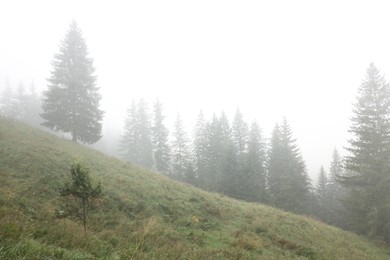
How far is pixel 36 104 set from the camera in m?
54.1

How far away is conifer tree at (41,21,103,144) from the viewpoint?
3100 cm

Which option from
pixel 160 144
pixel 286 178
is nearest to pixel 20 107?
pixel 160 144

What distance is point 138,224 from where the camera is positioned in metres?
13.0

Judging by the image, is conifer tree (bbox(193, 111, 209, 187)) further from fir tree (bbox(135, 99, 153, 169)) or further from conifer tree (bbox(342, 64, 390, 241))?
conifer tree (bbox(342, 64, 390, 241))

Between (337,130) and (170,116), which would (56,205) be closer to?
(170,116)

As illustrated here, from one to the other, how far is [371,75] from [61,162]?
28350mm

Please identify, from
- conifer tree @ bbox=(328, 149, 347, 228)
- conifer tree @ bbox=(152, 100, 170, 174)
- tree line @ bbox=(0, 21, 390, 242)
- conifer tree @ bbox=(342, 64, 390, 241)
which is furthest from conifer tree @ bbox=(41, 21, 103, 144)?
conifer tree @ bbox=(328, 149, 347, 228)

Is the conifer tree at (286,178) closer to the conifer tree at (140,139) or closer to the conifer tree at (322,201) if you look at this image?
the conifer tree at (322,201)

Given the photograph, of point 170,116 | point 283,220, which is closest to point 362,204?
point 283,220

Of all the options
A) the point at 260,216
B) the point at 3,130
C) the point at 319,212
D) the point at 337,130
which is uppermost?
the point at 337,130

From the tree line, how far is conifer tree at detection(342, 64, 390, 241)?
0.23ft

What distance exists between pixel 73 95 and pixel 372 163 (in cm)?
3291

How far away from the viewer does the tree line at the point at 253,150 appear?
2220cm

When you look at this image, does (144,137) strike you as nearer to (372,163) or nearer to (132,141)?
(132,141)
